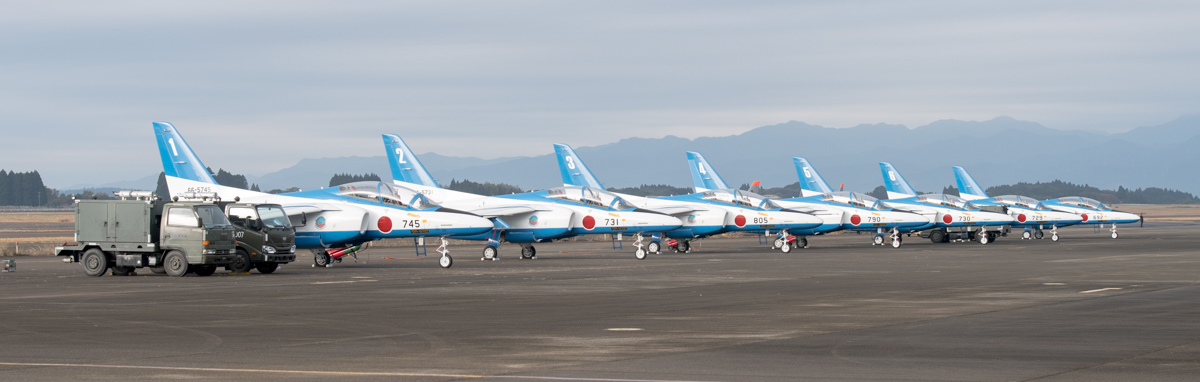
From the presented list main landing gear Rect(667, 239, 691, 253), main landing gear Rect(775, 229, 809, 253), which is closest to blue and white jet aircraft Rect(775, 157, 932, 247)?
main landing gear Rect(775, 229, 809, 253)

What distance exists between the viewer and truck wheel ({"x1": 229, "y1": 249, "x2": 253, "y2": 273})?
89.2 feet

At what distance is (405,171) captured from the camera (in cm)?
4281

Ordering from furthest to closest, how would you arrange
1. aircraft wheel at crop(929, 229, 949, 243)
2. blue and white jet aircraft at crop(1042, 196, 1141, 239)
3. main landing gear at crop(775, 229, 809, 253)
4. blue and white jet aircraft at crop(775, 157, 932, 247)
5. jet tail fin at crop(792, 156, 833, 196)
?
Result: jet tail fin at crop(792, 156, 833, 196) < blue and white jet aircraft at crop(1042, 196, 1141, 239) < aircraft wheel at crop(929, 229, 949, 243) < blue and white jet aircraft at crop(775, 157, 932, 247) < main landing gear at crop(775, 229, 809, 253)

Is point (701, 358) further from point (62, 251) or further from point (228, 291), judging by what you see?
point (62, 251)

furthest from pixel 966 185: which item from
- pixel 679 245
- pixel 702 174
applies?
pixel 679 245

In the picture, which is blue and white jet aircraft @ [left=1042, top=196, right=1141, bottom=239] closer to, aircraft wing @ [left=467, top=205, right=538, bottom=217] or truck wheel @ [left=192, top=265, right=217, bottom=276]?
aircraft wing @ [left=467, top=205, right=538, bottom=217]

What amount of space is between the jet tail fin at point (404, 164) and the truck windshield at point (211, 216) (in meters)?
15.6

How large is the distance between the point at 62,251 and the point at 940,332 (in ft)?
70.9

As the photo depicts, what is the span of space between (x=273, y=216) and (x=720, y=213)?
17640 millimetres

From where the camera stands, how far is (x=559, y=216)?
120 feet

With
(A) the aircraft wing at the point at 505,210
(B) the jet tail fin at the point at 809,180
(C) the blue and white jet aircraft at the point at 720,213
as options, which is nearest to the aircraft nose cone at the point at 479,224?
(A) the aircraft wing at the point at 505,210

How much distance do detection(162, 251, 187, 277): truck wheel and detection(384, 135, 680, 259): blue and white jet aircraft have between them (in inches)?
386

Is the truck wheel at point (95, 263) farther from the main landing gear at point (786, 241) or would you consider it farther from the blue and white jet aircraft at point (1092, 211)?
the blue and white jet aircraft at point (1092, 211)

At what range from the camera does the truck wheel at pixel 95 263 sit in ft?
87.8
